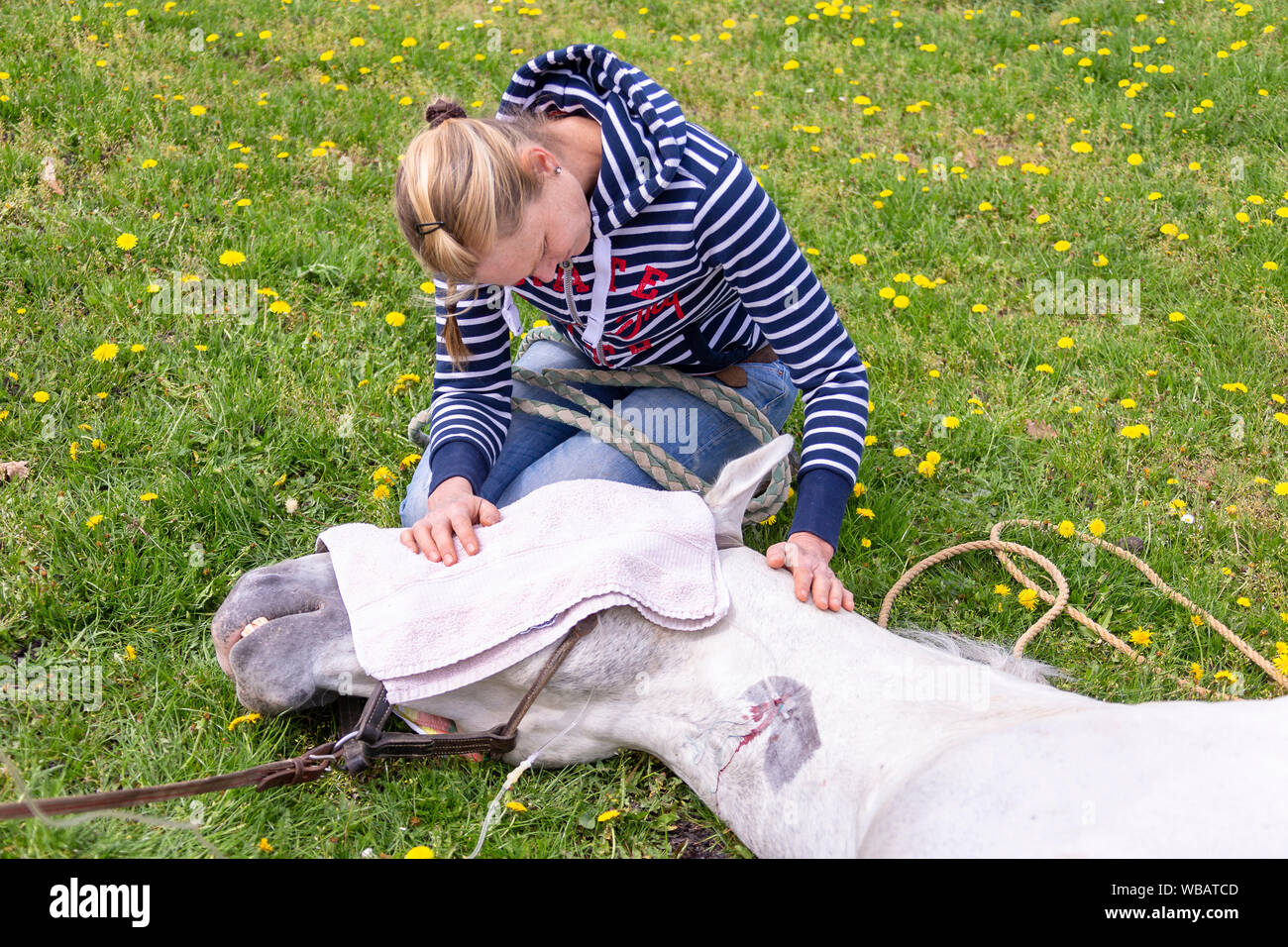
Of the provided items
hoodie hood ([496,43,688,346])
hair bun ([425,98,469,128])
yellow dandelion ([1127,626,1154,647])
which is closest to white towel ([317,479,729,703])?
hoodie hood ([496,43,688,346])

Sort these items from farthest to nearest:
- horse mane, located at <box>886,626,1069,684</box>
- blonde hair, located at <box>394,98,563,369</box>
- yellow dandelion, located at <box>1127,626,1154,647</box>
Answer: yellow dandelion, located at <box>1127,626,1154,647</box>
horse mane, located at <box>886,626,1069,684</box>
blonde hair, located at <box>394,98,563,369</box>

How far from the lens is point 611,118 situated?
233 centimetres

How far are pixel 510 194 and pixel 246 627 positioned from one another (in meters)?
0.96

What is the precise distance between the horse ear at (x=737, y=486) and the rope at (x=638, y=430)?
33 cm

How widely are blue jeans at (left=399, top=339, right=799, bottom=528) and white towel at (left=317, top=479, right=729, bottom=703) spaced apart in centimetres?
52

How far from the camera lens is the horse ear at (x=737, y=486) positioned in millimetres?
2178

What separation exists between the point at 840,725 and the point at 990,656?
23.4 inches

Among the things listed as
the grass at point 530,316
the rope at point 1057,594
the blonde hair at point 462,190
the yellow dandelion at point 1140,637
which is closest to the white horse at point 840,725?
the grass at point 530,316

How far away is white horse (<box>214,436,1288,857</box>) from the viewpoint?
1.48 meters

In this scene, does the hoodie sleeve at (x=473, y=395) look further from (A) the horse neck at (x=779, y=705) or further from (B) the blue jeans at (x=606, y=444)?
(A) the horse neck at (x=779, y=705)

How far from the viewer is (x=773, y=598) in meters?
2.02

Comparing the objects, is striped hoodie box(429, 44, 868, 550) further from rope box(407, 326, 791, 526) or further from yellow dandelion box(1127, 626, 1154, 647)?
yellow dandelion box(1127, 626, 1154, 647)
